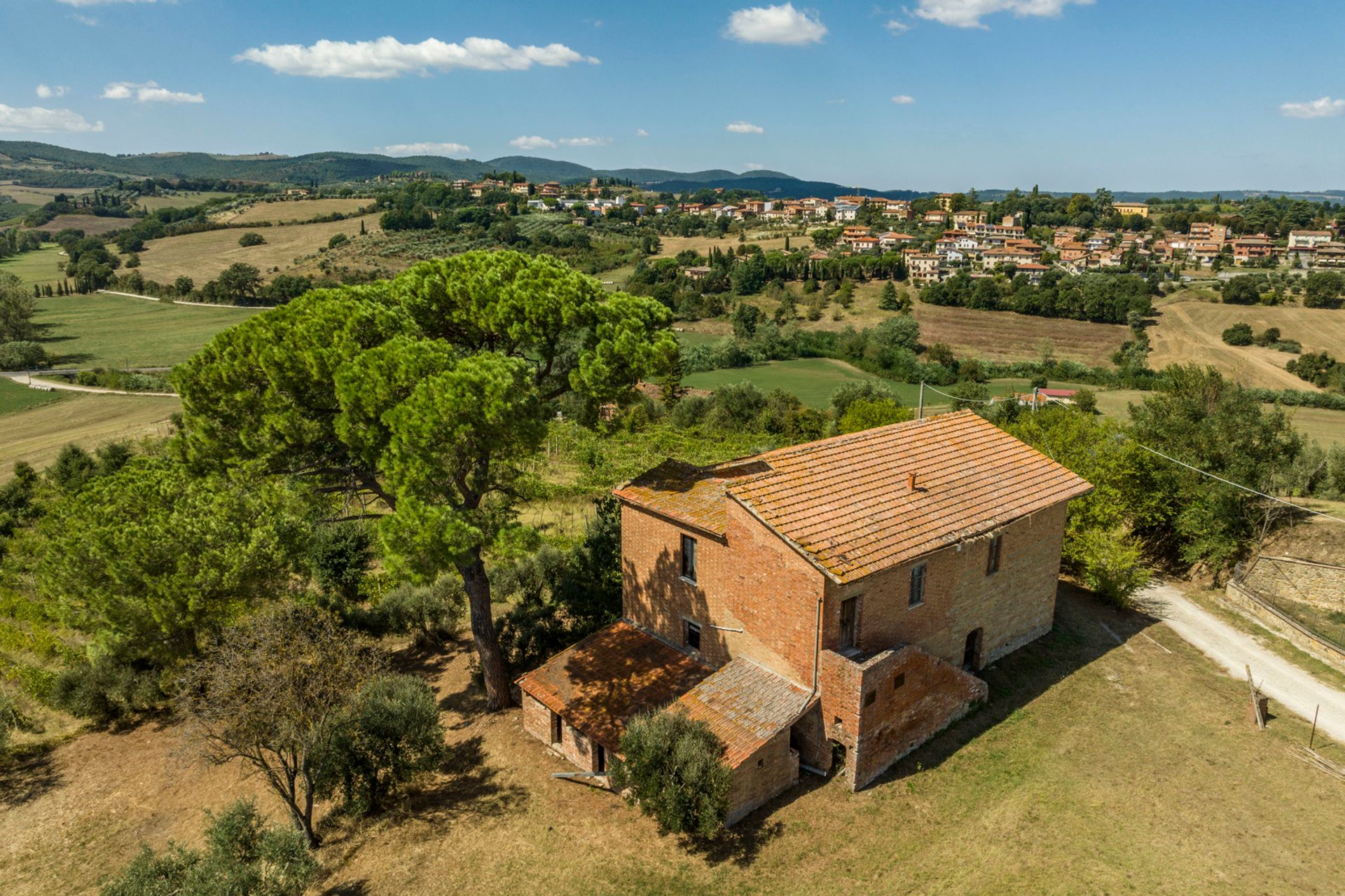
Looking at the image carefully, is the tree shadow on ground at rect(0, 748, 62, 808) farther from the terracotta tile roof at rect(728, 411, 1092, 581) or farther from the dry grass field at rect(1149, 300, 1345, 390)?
the dry grass field at rect(1149, 300, 1345, 390)

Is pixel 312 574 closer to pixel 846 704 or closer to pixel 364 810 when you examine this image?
pixel 364 810

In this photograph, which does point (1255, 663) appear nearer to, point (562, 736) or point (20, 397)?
point (562, 736)

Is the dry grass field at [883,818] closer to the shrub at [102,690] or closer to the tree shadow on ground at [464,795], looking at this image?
the tree shadow on ground at [464,795]

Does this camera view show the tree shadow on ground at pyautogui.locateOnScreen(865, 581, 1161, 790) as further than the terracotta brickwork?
Yes

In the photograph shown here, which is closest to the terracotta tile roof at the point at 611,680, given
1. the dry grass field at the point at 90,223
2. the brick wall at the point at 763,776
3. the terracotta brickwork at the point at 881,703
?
the brick wall at the point at 763,776

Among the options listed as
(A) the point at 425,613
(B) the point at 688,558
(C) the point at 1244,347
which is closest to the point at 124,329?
(A) the point at 425,613

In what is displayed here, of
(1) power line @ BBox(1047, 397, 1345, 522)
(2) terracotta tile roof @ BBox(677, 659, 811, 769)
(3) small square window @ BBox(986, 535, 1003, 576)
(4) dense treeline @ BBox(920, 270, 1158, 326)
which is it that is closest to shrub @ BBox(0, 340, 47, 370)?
(2) terracotta tile roof @ BBox(677, 659, 811, 769)
